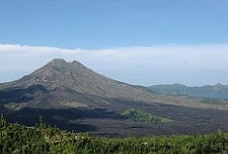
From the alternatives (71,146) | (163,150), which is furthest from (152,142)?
(71,146)

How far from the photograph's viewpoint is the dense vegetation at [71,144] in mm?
76000

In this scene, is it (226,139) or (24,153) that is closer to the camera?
(24,153)

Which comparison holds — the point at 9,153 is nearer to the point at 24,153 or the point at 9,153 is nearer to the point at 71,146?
the point at 24,153

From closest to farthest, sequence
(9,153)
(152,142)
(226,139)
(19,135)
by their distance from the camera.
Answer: (9,153), (19,135), (152,142), (226,139)

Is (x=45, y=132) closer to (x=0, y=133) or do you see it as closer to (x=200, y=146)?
(x=0, y=133)

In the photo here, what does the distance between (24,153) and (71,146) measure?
7.24m

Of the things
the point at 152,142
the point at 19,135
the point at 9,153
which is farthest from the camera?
the point at 152,142

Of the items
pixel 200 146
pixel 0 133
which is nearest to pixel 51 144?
pixel 0 133

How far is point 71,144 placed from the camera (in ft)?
252

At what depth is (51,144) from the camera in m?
77.5

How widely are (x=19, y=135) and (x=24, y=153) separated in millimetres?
5423

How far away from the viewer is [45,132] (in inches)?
3184

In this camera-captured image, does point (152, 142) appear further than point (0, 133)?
Yes

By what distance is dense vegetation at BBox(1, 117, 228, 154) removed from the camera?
249ft
